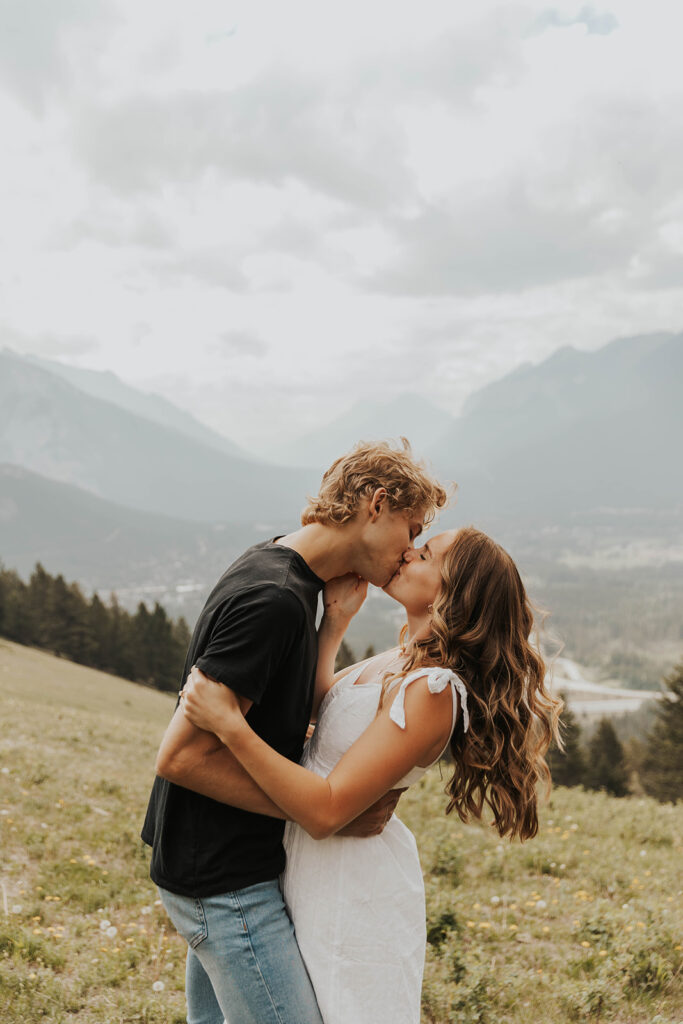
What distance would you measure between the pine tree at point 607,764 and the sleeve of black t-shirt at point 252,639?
41467 millimetres

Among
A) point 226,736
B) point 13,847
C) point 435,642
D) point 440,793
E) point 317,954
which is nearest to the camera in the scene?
point 226,736

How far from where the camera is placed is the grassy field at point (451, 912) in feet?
17.1

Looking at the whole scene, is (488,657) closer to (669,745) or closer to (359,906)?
(359,906)

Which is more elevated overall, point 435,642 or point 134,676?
point 435,642

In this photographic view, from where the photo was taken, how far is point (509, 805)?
3.55m

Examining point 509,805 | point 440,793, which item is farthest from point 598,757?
point 509,805

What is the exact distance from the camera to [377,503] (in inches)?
134

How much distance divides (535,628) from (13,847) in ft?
23.4

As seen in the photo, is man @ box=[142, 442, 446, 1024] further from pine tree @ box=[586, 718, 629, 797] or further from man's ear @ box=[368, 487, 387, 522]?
pine tree @ box=[586, 718, 629, 797]

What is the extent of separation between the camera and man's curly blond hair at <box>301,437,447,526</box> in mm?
3367

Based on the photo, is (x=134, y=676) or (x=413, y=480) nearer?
(x=413, y=480)

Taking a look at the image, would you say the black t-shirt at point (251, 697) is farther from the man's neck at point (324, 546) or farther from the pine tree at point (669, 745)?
the pine tree at point (669, 745)

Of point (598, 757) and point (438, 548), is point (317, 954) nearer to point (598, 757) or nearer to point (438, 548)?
point (438, 548)

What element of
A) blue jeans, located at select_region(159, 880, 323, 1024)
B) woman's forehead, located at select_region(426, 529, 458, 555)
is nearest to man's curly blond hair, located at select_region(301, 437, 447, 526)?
woman's forehead, located at select_region(426, 529, 458, 555)
